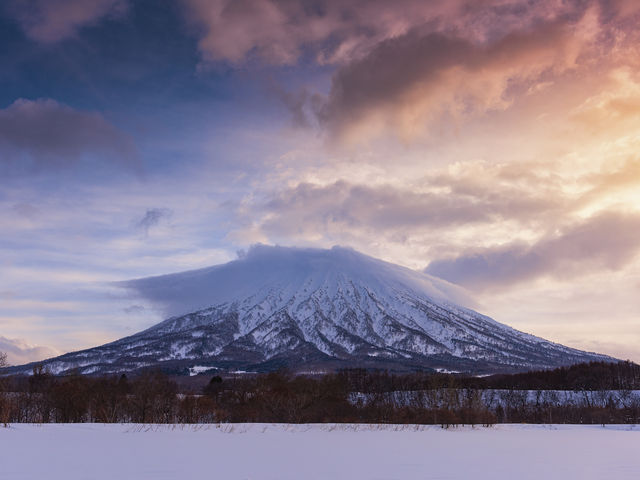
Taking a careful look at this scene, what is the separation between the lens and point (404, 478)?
51.2 feet

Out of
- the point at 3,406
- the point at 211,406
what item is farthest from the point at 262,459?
the point at 211,406

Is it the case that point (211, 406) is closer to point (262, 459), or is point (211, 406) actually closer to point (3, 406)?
point (3, 406)

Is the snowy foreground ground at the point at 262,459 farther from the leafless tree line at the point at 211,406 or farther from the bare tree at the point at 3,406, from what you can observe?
the leafless tree line at the point at 211,406

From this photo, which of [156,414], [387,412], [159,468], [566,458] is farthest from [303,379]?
[159,468]

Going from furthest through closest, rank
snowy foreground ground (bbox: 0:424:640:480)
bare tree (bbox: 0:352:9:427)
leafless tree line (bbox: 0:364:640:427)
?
leafless tree line (bbox: 0:364:640:427) → bare tree (bbox: 0:352:9:427) → snowy foreground ground (bbox: 0:424:640:480)

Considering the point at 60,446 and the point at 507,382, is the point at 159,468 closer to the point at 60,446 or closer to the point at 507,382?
the point at 60,446

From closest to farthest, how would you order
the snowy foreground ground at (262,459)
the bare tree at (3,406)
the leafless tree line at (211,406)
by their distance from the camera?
the snowy foreground ground at (262,459) < the bare tree at (3,406) < the leafless tree line at (211,406)

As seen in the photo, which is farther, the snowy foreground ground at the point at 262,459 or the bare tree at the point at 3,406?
the bare tree at the point at 3,406

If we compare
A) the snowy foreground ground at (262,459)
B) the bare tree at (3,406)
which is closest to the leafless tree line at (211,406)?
the bare tree at (3,406)

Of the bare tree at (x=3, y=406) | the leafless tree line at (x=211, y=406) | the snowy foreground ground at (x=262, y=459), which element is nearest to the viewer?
the snowy foreground ground at (x=262, y=459)

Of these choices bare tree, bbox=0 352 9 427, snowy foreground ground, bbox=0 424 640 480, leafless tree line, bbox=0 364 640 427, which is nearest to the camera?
snowy foreground ground, bbox=0 424 640 480

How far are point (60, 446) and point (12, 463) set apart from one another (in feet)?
18.0

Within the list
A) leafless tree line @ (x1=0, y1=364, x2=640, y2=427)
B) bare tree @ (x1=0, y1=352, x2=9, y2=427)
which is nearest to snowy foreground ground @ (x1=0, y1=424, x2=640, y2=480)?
bare tree @ (x1=0, y1=352, x2=9, y2=427)

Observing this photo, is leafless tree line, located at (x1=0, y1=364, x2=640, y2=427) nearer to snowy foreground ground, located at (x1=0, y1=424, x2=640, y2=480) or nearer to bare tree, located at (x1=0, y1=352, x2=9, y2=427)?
bare tree, located at (x1=0, y1=352, x2=9, y2=427)
